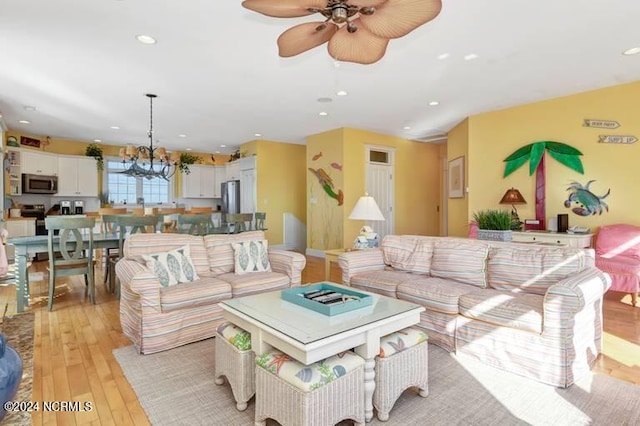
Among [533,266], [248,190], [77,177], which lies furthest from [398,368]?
[77,177]

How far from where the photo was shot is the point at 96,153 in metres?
8.05

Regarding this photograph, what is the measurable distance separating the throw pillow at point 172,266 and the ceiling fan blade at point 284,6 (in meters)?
2.07

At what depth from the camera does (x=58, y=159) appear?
7469mm

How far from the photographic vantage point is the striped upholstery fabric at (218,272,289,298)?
3.02m

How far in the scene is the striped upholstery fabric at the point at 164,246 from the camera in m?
2.99

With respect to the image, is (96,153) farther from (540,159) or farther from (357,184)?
(540,159)

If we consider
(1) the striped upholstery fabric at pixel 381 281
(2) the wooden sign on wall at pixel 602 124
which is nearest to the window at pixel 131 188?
(1) the striped upholstery fabric at pixel 381 281

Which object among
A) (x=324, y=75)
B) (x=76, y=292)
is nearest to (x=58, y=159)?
(x=76, y=292)

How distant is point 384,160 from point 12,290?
21.7 feet

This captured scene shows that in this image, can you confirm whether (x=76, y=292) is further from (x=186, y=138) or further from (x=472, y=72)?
(x=472, y=72)

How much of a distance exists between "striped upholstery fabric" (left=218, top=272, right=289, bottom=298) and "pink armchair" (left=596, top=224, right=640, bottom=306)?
11.7 ft

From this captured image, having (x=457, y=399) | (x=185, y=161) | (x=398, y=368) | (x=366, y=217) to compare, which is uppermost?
(x=185, y=161)

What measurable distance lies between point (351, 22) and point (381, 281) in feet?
6.81

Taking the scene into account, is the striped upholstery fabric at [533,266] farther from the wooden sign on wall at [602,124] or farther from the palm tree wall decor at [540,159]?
the wooden sign on wall at [602,124]
